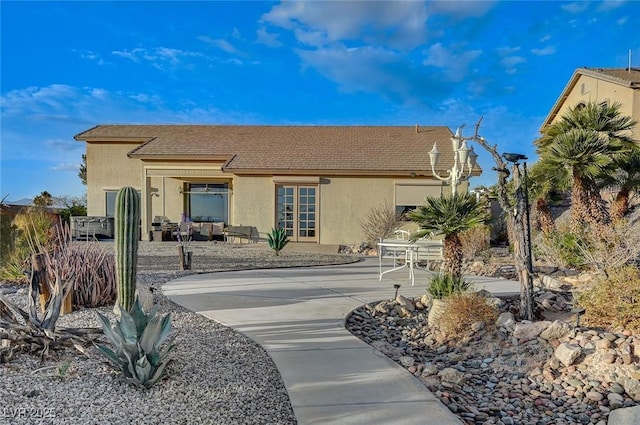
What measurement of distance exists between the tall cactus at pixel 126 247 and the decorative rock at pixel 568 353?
16.3ft

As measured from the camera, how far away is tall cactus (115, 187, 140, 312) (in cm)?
529

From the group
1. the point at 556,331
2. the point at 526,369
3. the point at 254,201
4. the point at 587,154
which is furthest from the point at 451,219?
the point at 254,201

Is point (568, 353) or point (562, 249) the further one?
point (562, 249)

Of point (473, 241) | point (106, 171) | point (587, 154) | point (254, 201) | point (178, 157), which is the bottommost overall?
point (473, 241)

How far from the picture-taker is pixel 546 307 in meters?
6.84

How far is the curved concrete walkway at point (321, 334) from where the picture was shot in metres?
3.58

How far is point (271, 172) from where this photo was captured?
19062 millimetres

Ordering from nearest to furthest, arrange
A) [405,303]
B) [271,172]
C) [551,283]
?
[405,303], [551,283], [271,172]

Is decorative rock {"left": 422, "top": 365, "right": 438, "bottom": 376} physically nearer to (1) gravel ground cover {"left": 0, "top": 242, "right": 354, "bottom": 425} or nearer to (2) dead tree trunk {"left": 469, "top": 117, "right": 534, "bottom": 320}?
(1) gravel ground cover {"left": 0, "top": 242, "right": 354, "bottom": 425}

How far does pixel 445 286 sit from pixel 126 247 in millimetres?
4762

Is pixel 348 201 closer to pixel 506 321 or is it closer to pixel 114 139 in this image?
pixel 506 321

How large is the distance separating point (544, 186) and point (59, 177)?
28680mm

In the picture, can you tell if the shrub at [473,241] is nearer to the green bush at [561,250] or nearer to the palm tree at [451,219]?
the green bush at [561,250]

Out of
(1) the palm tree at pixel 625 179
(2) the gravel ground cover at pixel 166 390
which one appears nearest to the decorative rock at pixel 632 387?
(2) the gravel ground cover at pixel 166 390
